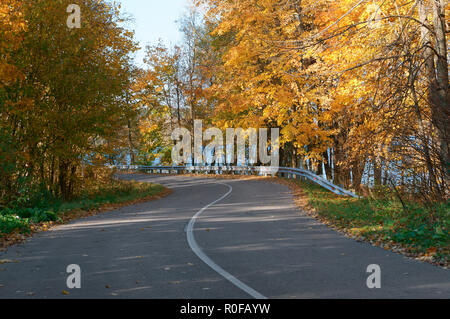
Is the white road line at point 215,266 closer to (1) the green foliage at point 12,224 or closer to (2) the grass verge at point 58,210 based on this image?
(2) the grass verge at point 58,210

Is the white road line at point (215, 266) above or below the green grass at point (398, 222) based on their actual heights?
below

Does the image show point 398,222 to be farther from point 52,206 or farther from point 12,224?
point 52,206

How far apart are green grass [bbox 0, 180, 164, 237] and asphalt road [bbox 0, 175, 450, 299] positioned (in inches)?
45.7

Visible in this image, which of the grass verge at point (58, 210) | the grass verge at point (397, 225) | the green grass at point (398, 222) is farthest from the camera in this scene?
the grass verge at point (58, 210)

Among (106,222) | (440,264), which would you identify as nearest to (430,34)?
(440,264)

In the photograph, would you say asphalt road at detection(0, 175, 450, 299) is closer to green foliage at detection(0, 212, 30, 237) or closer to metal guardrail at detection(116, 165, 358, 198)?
green foliage at detection(0, 212, 30, 237)

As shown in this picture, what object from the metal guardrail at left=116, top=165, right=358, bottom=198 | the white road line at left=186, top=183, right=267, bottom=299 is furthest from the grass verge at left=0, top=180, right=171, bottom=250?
the metal guardrail at left=116, top=165, right=358, bottom=198

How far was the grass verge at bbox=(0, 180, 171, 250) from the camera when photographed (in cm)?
1273

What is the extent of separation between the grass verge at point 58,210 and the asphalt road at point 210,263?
0.75 m

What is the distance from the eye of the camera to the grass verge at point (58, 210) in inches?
501

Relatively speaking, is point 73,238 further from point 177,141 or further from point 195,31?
point 177,141

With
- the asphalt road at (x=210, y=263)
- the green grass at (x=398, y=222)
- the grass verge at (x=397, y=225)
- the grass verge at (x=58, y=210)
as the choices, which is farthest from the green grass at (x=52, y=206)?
the green grass at (x=398, y=222)

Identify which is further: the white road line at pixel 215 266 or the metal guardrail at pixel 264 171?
the metal guardrail at pixel 264 171

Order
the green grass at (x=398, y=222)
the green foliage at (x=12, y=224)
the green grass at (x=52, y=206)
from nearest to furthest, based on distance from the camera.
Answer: the green grass at (x=398, y=222) < the green foliage at (x=12, y=224) < the green grass at (x=52, y=206)
